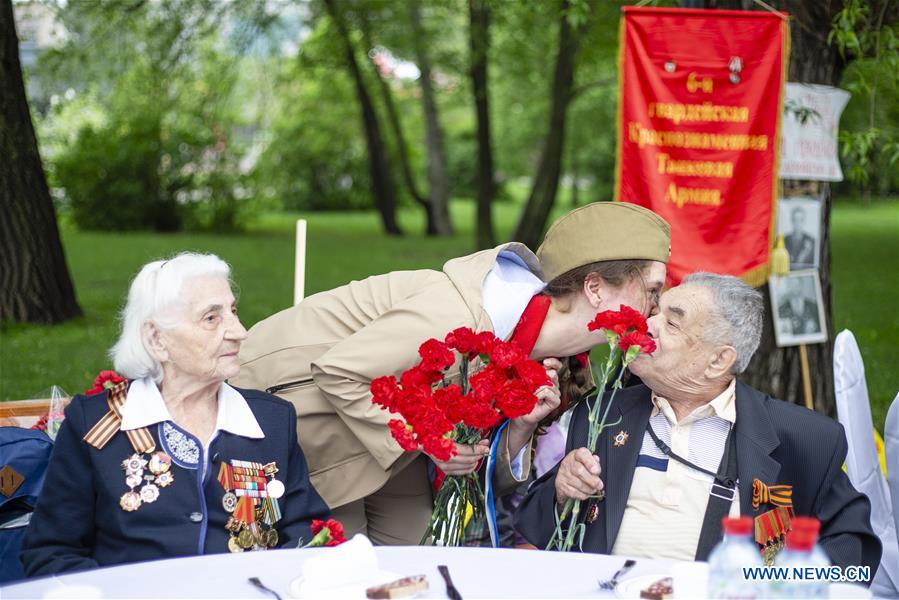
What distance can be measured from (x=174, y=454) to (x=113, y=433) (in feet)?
0.53

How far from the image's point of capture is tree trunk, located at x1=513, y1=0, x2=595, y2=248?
47.1 feet

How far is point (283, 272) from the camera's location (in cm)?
1440

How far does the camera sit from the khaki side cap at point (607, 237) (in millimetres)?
3266

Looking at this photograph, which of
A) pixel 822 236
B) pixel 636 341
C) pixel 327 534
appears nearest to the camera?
pixel 327 534

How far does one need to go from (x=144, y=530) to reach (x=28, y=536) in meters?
0.28

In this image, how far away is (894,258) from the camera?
17266 mm

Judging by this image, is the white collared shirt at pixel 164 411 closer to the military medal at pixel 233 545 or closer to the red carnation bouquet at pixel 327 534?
the military medal at pixel 233 545

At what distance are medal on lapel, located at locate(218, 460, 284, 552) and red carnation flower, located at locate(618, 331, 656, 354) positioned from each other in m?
0.98

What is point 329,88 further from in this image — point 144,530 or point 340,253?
point 144,530

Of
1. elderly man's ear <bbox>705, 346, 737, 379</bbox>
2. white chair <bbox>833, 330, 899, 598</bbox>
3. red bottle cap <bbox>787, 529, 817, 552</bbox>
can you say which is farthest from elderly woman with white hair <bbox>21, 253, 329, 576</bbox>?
white chair <bbox>833, 330, 899, 598</bbox>

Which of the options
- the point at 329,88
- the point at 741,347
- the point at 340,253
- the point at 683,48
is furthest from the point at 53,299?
the point at 329,88

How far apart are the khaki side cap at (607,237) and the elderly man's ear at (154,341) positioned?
123 centimetres

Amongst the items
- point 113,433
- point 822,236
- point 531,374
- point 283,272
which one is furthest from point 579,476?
point 283,272

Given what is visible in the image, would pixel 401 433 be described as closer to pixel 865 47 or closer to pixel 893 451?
pixel 893 451
